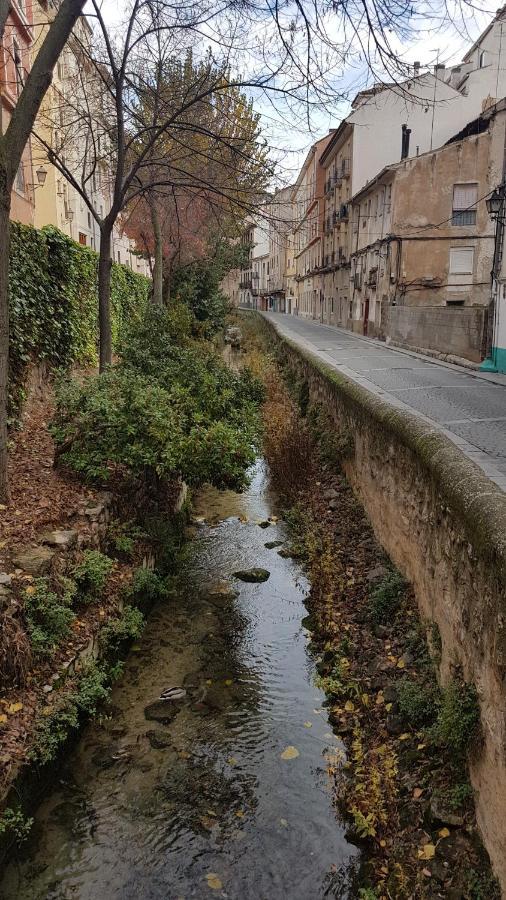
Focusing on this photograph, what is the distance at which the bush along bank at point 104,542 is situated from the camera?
4.86 meters

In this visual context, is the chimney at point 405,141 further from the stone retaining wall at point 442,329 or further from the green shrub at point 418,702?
the green shrub at point 418,702

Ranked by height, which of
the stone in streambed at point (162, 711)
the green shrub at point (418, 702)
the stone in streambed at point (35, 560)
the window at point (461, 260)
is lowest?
the stone in streambed at point (162, 711)

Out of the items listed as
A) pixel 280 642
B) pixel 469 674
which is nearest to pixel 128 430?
pixel 280 642

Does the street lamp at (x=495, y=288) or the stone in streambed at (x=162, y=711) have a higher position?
the street lamp at (x=495, y=288)

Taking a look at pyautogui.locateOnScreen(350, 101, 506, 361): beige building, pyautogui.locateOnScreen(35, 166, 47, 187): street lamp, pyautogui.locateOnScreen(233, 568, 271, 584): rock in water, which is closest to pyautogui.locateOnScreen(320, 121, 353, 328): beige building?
pyautogui.locateOnScreen(350, 101, 506, 361): beige building

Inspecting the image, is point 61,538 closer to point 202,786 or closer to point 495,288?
point 202,786

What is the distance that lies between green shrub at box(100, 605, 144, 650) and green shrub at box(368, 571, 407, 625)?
2.44m

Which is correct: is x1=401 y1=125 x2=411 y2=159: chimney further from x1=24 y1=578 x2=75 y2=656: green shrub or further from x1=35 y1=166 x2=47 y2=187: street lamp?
x1=24 y1=578 x2=75 y2=656: green shrub

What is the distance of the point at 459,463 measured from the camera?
537 cm

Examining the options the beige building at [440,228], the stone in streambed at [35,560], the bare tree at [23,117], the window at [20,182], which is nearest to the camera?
the stone in streambed at [35,560]

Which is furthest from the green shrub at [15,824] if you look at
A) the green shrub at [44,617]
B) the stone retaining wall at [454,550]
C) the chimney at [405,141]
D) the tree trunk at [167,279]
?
the chimney at [405,141]

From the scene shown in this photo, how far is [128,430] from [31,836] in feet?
13.9

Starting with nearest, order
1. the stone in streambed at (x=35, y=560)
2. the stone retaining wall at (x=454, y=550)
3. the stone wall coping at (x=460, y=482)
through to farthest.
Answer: the stone retaining wall at (x=454, y=550), the stone wall coping at (x=460, y=482), the stone in streambed at (x=35, y=560)

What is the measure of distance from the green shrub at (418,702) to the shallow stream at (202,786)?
722mm
